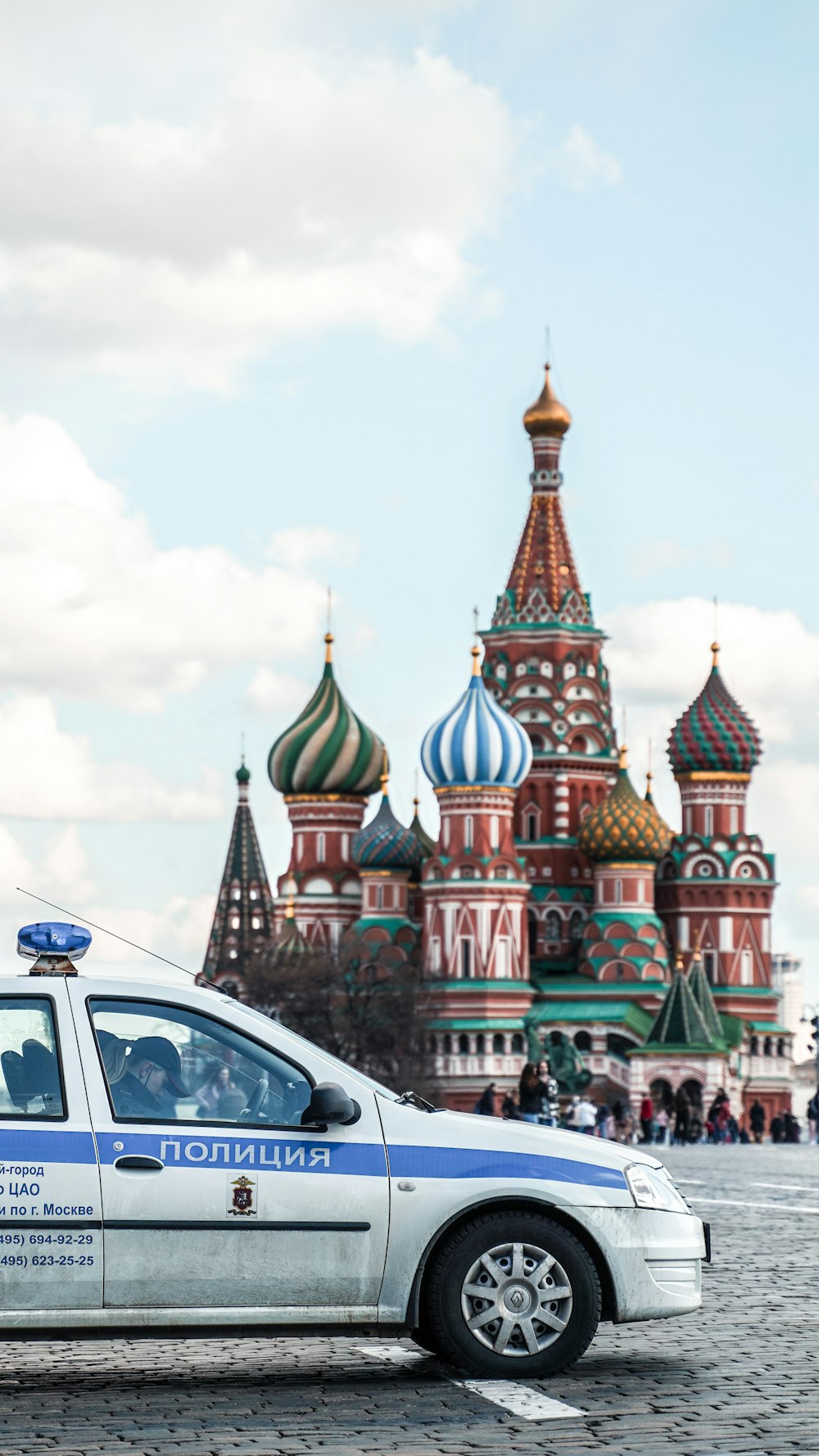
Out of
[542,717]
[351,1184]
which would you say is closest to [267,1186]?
[351,1184]

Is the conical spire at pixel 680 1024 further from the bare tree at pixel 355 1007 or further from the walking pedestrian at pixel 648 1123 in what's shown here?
the walking pedestrian at pixel 648 1123

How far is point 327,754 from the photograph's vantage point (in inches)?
4301

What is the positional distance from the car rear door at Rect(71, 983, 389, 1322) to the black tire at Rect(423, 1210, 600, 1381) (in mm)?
364

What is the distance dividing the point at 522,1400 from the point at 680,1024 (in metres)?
88.3

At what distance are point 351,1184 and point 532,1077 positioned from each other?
24049mm

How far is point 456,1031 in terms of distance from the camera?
9562cm

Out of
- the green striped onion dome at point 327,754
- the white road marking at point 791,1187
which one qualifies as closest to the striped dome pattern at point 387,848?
the green striped onion dome at point 327,754

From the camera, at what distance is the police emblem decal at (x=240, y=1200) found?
866 centimetres

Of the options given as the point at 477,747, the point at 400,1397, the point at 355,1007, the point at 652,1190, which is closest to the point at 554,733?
the point at 477,747

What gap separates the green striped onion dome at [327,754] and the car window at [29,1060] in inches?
3942

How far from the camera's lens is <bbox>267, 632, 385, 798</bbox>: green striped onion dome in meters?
109

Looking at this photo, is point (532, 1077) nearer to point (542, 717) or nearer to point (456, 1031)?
point (456, 1031)

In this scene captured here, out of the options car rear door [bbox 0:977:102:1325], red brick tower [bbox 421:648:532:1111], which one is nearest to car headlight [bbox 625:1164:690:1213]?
car rear door [bbox 0:977:102:1325]

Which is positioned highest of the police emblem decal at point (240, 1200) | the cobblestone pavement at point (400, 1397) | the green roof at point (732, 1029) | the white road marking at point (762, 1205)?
the green roof at point (732, 1029)
